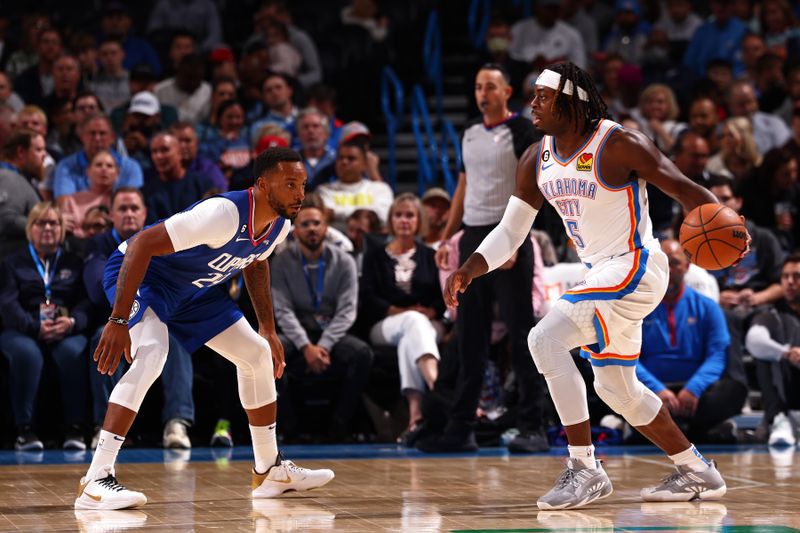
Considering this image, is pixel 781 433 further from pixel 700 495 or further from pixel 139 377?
pixel 139 377

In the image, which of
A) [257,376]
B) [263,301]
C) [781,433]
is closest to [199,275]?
[263,301]

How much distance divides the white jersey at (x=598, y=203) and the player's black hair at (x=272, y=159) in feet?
3.84

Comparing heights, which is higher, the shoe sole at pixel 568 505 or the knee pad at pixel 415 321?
the knee pad at pixel 415 321

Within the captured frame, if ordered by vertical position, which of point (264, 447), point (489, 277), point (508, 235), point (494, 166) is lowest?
point (264, 447)

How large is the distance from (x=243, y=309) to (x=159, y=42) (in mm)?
5337

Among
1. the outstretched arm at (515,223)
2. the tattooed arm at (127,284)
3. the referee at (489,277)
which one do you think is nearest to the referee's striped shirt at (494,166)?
the referee at (489,277)

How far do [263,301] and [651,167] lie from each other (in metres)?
1.95

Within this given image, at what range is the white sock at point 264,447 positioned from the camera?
5.96 metres

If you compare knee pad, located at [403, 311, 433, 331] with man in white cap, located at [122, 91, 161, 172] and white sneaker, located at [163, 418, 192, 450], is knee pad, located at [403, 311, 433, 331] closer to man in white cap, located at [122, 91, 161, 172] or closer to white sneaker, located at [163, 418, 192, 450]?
white sneaker, located at [163, 418, 192, 450]

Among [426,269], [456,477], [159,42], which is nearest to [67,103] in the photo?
[159,42]

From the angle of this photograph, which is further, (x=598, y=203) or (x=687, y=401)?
(x=687, y=401)

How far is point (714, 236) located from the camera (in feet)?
17.1

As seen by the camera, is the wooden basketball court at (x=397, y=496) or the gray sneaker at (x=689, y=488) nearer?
the wooden basketball court at (x=397, y=496)

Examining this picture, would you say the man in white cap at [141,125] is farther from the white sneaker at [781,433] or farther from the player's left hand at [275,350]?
the white sneaker at [781,433]
